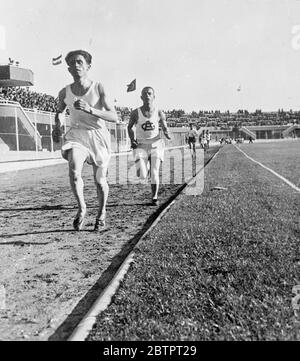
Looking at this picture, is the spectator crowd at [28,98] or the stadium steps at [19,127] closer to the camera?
the stadium steps at [19,127]

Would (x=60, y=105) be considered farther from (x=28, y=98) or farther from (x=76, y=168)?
(x=28, y=98)

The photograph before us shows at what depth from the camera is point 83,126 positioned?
5.40m

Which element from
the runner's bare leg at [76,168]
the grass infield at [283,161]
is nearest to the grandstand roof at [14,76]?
the grass infield at [283,161]

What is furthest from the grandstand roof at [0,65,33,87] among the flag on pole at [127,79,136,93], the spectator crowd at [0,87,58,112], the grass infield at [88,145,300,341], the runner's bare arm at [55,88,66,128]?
the grass infield at [88,145,300,341]

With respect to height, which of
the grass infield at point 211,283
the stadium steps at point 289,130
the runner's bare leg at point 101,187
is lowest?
the grass infield at point 211,283

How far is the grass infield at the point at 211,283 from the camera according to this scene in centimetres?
237

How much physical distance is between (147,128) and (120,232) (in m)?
2.81

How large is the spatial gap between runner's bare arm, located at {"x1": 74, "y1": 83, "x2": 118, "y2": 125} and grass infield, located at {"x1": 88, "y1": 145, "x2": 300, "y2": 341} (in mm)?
1381

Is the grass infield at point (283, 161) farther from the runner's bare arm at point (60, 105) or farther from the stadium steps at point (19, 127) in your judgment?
the stadium steps at point (19, 127)

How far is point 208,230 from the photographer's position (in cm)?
480

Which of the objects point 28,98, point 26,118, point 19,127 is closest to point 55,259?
point 26,118

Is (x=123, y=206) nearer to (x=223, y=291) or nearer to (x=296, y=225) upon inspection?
(x=296, y=225)

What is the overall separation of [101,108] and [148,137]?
2.45 metres

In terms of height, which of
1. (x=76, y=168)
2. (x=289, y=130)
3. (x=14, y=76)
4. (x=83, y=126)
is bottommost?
(x=76, y=168)
